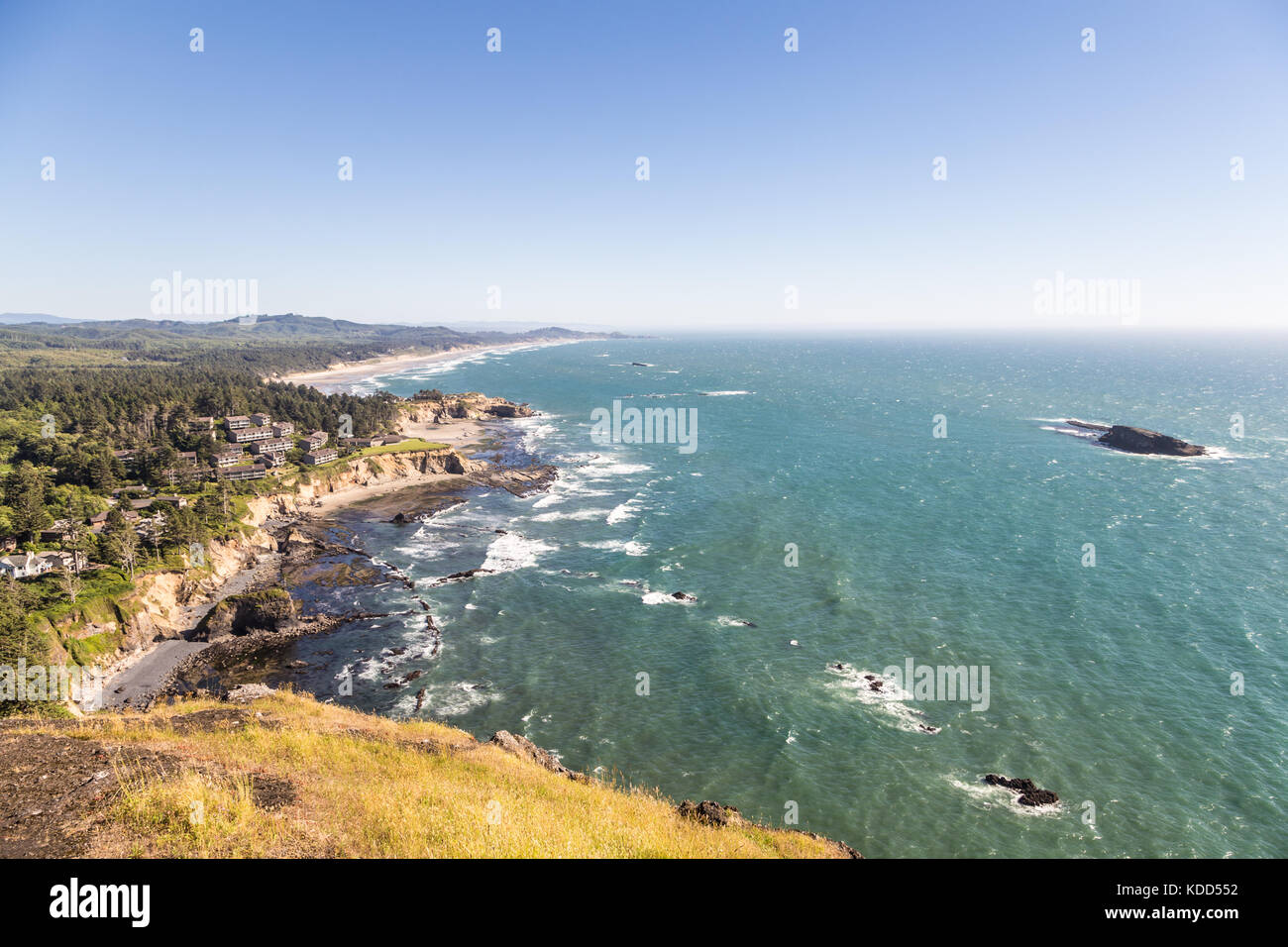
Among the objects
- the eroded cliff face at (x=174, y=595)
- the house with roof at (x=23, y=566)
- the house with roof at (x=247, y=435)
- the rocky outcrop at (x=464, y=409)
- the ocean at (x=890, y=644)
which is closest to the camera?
the ocean at (x=890, y=644)

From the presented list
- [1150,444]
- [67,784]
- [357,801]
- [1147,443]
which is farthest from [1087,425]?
[67,784]

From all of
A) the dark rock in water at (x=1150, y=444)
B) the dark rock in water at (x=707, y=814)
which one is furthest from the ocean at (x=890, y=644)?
the dark rock in water at (x=707, y=814)

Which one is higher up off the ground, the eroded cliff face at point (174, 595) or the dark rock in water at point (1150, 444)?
the dark rock in water at point (1150, 444)

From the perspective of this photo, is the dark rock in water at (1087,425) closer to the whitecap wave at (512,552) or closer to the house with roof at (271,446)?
the whitecap wave at (512,552)

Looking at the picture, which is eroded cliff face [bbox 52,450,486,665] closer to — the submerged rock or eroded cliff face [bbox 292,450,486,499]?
eroded cliff face [bbox 292,450,486,499]

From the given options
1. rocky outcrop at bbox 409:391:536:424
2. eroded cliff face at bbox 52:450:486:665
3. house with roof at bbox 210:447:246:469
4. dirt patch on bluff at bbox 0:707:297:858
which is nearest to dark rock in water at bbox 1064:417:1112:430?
rocky outcrop at bbox 409:391:536:424
